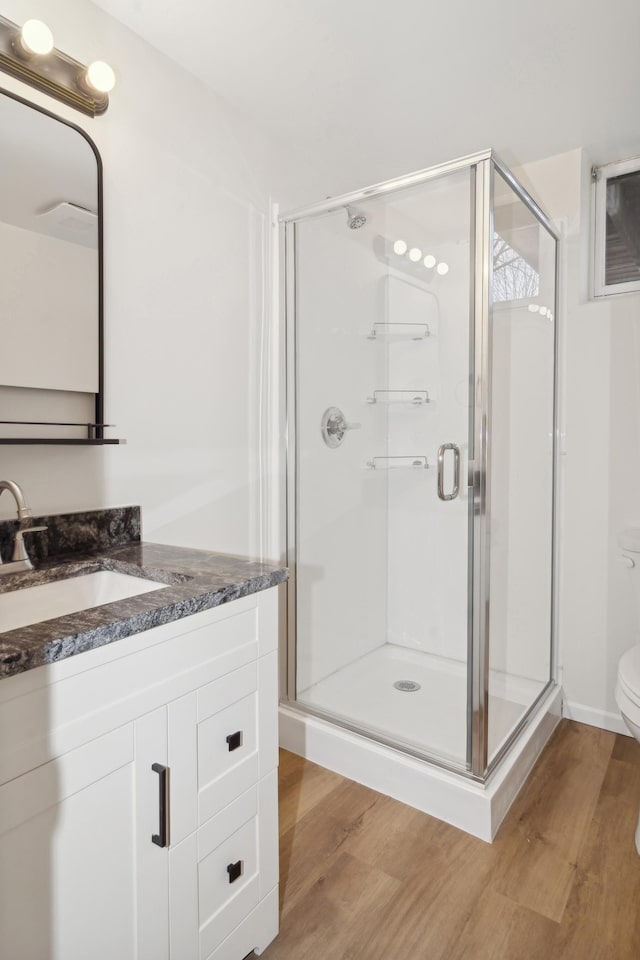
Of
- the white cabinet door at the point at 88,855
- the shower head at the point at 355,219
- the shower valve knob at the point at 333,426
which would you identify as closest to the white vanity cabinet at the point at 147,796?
the white cabinet door at the point at 88,855

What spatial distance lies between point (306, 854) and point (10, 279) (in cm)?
174

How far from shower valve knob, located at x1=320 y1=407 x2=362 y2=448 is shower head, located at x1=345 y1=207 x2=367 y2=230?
71 cm

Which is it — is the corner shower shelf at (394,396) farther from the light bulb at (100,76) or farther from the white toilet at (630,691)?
the light bulb at (100,76)

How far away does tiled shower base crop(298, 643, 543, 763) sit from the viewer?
6.11ft

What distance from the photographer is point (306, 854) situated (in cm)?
161

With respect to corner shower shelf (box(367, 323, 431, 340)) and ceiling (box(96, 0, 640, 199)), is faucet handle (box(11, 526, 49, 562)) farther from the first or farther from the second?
corner shower shelf (box(367, 323, 431, 340))

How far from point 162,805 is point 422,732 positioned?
115cm

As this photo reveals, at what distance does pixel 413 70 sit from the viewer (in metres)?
1.82

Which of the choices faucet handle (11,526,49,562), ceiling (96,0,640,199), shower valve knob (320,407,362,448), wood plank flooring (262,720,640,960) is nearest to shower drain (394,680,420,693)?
wood plank flooring (262,720,640,960)

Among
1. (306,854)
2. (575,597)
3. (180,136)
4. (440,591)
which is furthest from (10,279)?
(575,597)

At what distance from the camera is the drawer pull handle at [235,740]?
3.82ft

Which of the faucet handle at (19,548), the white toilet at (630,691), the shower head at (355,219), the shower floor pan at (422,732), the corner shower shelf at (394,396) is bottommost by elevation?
the shower floor pan at (422,732)

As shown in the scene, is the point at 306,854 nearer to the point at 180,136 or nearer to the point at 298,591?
the point at 298,591

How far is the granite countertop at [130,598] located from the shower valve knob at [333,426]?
91 centimetres
